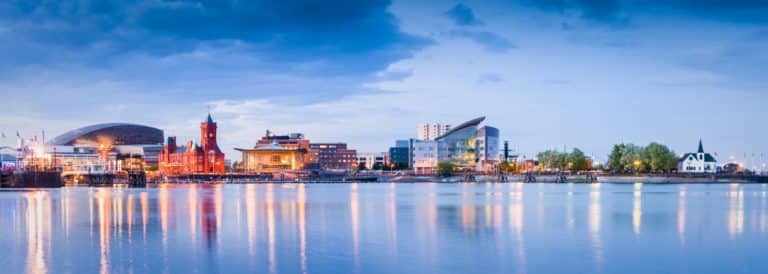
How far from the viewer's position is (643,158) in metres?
140

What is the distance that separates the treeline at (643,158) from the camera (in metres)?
138

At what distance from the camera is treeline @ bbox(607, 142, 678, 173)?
138125 mm

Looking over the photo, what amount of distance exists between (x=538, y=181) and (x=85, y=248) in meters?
138

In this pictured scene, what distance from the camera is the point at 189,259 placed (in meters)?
23.0

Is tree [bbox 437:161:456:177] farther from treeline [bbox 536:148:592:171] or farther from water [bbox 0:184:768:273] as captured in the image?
water [bbox 0:184:768:273]

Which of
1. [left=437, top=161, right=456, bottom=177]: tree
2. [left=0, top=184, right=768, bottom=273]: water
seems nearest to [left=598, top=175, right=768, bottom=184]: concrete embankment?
[left=437, top=161, right=456, bottom=177]: tree

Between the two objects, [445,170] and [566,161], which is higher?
[566,161]

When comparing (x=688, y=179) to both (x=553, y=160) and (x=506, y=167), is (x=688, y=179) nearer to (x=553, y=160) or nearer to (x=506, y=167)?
(x=553, y=160)

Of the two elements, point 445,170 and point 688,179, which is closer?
point 688,179

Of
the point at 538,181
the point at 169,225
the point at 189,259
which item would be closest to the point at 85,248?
the point at 189,259

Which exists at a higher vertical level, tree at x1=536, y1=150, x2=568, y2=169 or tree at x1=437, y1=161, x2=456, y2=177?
tree at x1=536, y1=150, x2=568, y2=169

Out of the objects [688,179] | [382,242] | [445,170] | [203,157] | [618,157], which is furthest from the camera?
[203,157]

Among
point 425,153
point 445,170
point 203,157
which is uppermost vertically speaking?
point 425,153

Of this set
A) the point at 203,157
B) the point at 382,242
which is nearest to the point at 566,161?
the point at 203,157
